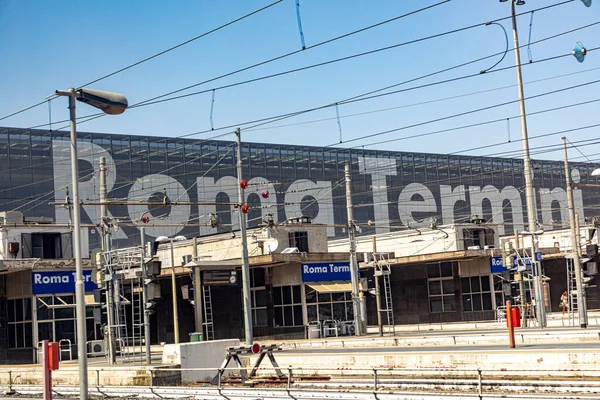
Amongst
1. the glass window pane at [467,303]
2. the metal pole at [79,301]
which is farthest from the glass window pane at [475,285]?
the metal pole at [79,301]

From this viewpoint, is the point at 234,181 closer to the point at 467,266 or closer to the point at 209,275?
the point at 467,266

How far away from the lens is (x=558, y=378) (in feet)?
74.0

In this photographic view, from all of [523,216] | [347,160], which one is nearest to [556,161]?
[523,216]

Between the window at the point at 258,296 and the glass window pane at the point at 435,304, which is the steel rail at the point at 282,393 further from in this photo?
the glass window pane at the point at 435,304

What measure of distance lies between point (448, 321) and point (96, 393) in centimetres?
3593

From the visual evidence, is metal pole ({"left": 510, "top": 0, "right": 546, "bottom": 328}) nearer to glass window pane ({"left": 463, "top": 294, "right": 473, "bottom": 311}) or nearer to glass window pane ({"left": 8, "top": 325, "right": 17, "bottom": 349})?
glass window pane ({"left": 463, "top": 294, "right": 473, "bottom": 311})

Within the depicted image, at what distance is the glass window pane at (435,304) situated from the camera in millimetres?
59906

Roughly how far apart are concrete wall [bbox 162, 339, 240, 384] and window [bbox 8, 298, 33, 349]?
1648 cm

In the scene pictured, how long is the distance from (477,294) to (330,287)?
12986 mm

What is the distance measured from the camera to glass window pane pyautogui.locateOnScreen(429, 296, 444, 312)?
5991cm

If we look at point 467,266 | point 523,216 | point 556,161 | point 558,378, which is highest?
point 556,161

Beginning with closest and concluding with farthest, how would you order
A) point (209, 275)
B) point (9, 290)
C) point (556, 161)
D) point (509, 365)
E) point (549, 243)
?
point (509, 365) → point (9, 290) → point (209, 275) → point (549, 243) → point (556, 161)

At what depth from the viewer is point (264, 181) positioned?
306 feet

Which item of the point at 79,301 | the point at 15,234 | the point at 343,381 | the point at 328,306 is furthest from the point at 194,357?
the point at 328,306
